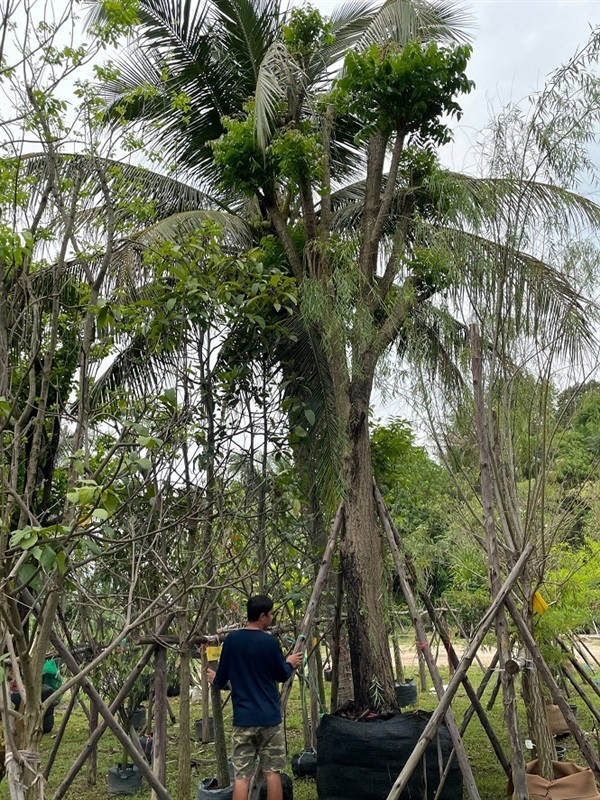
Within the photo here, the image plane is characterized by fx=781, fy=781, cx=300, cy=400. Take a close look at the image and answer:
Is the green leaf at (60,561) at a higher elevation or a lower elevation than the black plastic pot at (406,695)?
higher

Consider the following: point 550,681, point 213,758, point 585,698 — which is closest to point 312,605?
point 550,681

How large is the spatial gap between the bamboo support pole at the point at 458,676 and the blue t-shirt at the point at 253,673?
2.79ft

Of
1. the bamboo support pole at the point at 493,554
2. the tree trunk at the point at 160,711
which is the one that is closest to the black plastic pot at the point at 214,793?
the tree trunk at the point at 160,711

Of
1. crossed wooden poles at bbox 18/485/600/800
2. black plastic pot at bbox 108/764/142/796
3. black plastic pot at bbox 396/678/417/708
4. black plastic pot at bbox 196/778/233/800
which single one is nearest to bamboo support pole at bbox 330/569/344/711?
crossed wooden poles at bbox 18/485/600/800

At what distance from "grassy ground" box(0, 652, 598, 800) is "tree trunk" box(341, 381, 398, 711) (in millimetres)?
1215

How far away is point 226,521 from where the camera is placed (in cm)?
517

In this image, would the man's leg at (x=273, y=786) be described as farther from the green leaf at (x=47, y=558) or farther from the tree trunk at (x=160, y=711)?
the green leaf at (x=47, y=558)

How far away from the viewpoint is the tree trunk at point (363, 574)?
5711 millimetres

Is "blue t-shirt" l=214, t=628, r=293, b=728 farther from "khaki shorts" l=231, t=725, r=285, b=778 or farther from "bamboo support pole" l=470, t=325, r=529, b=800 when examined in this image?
"bamboo support pole" l=470, t=325, r=529, b=800

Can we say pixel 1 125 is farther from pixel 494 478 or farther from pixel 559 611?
pixel 559 611

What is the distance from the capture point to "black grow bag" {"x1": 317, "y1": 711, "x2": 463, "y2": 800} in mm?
5031

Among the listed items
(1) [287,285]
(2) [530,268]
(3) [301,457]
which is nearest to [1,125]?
(1) [287,285]

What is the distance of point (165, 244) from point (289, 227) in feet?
7.77

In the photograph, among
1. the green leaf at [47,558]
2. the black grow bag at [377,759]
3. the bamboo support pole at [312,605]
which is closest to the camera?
the green leaf at [47,558]
